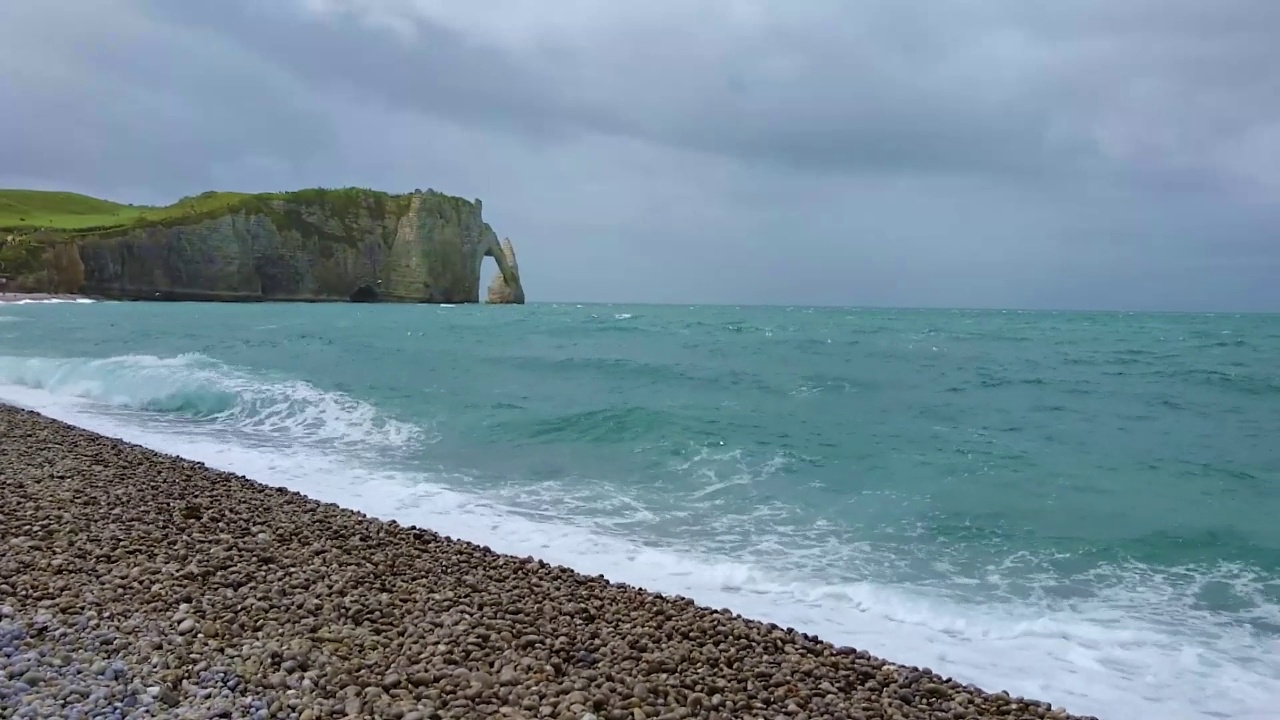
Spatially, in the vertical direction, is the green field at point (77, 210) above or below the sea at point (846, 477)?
above

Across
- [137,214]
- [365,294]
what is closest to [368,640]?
[365,294]

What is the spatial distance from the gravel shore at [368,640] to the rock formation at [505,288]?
92.2 m

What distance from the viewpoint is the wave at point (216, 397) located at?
589 inches

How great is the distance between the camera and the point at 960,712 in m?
4.57

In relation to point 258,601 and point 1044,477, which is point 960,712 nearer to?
point 258,601

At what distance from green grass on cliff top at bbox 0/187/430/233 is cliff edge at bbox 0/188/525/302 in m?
0.18

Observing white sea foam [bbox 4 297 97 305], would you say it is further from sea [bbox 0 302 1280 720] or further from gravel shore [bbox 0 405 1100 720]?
gravel shore [bbox 0 405 1100 720]

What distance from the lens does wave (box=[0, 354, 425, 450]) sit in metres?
15.0

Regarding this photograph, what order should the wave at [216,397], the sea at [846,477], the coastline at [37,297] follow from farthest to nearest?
the coastline at [37,297], the wave at [216,397], the sea at [846,477]

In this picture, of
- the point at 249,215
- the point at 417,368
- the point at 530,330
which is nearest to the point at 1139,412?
the point at 417,368

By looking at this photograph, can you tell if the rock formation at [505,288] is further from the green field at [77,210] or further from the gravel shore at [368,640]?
the gravel shore at [368,640]

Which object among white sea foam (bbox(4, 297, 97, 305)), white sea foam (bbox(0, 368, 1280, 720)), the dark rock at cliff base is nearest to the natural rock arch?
the dark rock at cliff base

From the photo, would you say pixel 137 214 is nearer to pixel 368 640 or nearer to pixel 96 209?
pixel 96 209

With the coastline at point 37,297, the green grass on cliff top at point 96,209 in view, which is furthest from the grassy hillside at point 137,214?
the coastline at point 37,297
